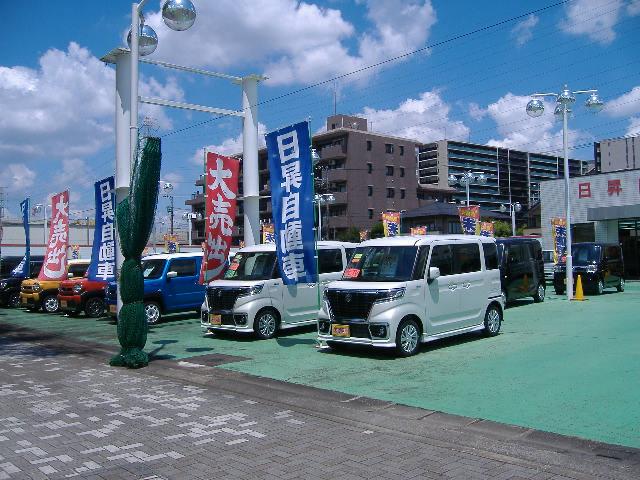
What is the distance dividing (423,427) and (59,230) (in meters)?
16.0

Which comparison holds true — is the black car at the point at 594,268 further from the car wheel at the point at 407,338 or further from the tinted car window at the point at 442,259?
the car wheel at the point at 407,338

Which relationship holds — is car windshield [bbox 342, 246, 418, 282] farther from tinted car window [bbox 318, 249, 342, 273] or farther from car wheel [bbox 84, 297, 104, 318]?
car wheel [bbox 84, 297, 104, 318]

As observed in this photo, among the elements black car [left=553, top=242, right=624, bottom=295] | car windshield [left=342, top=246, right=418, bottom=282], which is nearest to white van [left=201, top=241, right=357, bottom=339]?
car windshield [left=342, top=246, right=418, bottom=282]

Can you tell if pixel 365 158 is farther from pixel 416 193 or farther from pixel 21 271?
pixel 21 271

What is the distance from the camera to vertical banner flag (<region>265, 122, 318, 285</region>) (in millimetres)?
11242

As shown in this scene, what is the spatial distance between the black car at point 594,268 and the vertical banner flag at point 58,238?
17.2 meters

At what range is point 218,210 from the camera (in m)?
13.7

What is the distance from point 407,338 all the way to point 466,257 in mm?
2423

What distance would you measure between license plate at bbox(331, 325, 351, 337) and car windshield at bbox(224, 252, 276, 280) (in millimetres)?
2900

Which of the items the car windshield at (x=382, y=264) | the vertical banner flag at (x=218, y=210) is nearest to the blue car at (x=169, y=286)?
the vertical banner flag at (x=218, y=210)

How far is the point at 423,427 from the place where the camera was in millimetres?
6113

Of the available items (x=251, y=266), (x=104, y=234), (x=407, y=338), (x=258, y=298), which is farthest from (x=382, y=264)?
(x=104, y=234)

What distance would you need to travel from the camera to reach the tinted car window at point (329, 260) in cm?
1389

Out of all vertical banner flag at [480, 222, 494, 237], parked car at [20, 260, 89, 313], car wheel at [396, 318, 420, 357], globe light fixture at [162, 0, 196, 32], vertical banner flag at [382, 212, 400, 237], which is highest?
globe light fixture at [162, 0, 196, 32]
